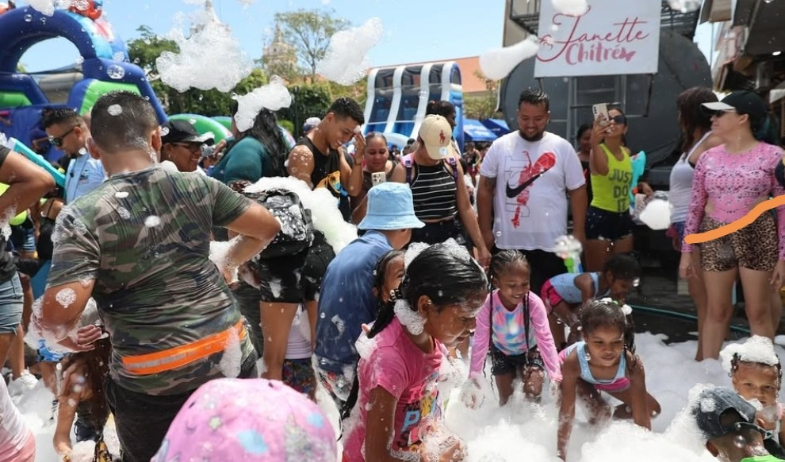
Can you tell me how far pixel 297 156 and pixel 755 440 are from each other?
2613mm

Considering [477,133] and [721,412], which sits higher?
[721,412]

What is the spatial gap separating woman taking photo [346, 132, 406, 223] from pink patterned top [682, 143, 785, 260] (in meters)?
1.82

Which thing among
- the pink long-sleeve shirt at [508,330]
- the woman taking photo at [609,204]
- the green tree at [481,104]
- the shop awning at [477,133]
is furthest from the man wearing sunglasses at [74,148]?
the green tree at [481,104]

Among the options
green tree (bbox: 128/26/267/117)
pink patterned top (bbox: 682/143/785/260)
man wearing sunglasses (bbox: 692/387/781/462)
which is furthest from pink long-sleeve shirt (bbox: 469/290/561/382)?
green tree (bbox: 128/26/267/117)

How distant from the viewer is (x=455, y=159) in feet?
14.3

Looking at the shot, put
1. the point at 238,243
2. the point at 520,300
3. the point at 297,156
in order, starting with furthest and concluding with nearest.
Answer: the point at 297,156 < the point at 520,300 < the point at 238,243

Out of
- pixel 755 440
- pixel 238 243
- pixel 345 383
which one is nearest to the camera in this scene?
pixel 755 440

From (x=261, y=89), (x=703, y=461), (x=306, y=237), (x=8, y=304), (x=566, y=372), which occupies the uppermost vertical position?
(x=261, y=89)

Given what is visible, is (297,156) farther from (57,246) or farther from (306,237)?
(57,246)

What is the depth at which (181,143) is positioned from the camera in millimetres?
3295

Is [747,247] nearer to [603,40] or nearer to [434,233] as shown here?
[434,233]

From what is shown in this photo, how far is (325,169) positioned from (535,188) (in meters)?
1.33

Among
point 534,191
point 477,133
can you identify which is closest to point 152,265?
point 534,191

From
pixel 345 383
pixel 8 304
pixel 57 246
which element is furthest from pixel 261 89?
pixel 57 246
